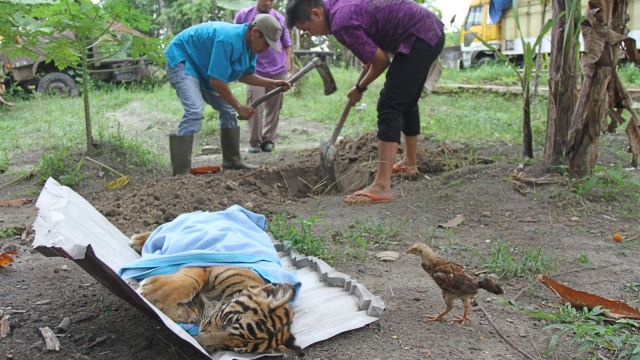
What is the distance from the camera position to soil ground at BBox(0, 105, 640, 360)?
272 cm

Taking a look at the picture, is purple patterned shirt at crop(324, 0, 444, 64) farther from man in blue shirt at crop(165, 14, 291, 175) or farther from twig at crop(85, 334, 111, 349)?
twig at crop(85, 334, 111, 349)

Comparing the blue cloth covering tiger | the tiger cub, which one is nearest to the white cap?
the blue cloth covering tiger

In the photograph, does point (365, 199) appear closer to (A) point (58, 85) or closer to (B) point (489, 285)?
(B) point (489, 285)

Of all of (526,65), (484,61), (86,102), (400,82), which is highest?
(526,65)

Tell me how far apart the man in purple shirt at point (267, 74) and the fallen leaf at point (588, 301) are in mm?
4817

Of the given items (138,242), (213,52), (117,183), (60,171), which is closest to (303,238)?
(138,242)

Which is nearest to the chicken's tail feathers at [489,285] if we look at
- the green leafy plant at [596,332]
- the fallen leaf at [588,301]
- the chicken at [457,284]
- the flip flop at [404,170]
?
the chicken at [457,284]

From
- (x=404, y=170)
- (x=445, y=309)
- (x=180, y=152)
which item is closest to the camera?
(x=445, y=309)

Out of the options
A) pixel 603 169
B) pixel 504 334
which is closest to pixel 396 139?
pixel 603 169

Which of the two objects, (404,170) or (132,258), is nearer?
(132,258)

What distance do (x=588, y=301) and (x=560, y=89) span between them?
2421 millimetres

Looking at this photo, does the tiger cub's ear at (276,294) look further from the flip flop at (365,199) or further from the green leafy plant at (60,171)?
the green leafy plant at (60,171)

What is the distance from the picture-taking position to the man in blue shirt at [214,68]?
5520 mm

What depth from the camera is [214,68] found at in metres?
5.55
